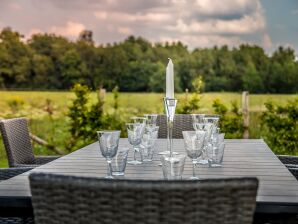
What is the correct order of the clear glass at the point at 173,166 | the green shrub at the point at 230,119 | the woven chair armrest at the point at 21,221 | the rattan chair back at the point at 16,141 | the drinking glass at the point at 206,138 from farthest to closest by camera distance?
the green shrub at the point at 230,119 < the rattan chair back at the point at 16,141 < the drinking glass at the point at 206,138 < the woven chair armrest at the point at 21,221 < the clear glass at the point at 173,166

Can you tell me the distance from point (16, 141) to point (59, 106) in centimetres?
405

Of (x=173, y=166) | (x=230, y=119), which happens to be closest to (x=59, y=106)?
(x=230, y=119)

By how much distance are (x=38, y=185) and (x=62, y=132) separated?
5781 mm

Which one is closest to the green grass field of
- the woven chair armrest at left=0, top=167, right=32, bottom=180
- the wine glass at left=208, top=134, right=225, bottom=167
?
the woven chair armrest at left=0, top=167, right=32, bottom=180

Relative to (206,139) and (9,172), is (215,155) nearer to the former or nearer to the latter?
(206,139)

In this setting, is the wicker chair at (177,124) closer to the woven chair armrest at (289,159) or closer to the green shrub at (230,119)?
the woven chair armrest at (289,159)

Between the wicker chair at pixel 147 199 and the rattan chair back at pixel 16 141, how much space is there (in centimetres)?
211

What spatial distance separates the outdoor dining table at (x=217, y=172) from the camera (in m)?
1.72

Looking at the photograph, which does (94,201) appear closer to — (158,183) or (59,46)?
(158,183)

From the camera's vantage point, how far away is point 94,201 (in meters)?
1.19

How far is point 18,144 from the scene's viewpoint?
3365 mm

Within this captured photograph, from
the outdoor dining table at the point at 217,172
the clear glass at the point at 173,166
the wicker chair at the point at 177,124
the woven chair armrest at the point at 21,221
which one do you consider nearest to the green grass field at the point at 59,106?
the wicker chair at the point at 177,124

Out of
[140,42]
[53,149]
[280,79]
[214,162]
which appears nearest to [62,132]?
[53,149]

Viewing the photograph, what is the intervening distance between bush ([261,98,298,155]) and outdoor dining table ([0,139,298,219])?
2.70 metres
